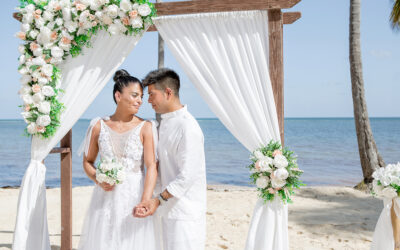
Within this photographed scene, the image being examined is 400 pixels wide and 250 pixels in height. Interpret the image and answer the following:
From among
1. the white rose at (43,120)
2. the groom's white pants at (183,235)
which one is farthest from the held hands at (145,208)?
the white rose at (43,120)

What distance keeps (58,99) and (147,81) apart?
1.30 m

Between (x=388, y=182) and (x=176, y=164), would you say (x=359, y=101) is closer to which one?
(x=388, y=182)

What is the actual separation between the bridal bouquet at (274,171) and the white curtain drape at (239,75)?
0.14 m

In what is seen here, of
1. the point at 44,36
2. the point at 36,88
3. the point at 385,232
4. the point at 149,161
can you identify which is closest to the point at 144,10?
the point at 44,36

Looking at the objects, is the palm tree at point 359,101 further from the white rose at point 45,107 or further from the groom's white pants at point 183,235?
the white rose at point 45,107

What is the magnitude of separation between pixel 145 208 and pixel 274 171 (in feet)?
3.78

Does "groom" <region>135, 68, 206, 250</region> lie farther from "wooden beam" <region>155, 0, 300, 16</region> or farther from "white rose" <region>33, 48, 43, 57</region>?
"white rose" <region>33, 48, 43, 57</region>

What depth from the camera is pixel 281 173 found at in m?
3.24

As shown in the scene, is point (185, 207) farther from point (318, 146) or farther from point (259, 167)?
point (318, 146)

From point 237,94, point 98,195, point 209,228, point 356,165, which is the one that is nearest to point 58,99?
point 98,195

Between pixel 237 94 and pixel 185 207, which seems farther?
pixel 237 94

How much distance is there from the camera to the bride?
295 cm

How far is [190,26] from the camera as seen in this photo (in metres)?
3.74

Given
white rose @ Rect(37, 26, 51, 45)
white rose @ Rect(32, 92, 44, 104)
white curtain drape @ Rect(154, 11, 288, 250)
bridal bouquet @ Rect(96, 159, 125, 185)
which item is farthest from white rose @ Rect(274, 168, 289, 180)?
white rose @ Rect(37, 26, 51, 45)
